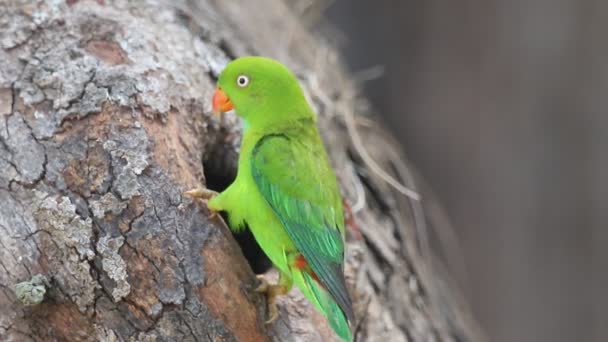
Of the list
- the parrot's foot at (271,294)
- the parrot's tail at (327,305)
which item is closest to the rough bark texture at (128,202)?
the parrot's foot at (271,294)

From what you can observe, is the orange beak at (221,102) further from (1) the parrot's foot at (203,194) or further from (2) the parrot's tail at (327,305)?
(2) the parrot's tail at (327,305)

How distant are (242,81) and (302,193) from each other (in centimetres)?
43

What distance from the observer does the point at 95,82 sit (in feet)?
8.15

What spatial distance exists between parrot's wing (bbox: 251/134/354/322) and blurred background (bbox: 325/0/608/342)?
2.53 meters

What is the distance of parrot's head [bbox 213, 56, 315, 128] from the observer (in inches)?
103

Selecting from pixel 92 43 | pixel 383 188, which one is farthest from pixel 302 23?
pixel 92 43

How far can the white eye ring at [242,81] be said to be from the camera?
2.62 meters

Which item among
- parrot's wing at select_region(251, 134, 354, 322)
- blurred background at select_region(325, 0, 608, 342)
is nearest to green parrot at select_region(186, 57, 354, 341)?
parrot's wing at select_region(251, 134, 354, 322)

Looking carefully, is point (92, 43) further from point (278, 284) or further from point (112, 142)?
point (278, 284)

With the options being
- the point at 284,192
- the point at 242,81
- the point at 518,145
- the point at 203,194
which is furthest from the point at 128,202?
the point at 518,145

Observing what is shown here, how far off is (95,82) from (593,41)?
10.7ft

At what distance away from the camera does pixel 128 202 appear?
2.31 meters

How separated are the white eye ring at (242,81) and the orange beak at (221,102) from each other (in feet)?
0.19

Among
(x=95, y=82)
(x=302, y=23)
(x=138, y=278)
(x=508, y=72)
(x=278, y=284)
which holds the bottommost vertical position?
(x=138, y=278)
